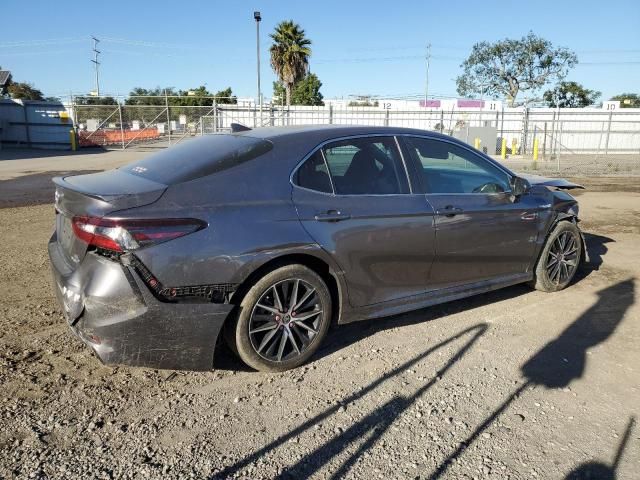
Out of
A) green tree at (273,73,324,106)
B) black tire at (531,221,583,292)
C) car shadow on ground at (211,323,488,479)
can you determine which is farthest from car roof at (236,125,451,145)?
green tree at (273,73,324,106)

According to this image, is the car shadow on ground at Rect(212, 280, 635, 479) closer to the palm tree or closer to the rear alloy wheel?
the rear alloy wheel

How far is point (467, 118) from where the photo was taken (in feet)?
91.6

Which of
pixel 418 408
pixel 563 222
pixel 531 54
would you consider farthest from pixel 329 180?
pixel 531 54

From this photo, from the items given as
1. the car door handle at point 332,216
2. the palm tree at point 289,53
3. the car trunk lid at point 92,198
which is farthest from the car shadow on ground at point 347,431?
the palm tree at point 289,53

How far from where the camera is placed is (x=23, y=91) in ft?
187

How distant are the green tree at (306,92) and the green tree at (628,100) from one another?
126 ft

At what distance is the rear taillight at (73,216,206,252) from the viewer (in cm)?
304

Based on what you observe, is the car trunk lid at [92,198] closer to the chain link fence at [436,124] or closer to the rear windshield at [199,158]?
the rear windshield at [199,158]

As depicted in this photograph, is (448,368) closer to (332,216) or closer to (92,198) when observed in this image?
(332,216)

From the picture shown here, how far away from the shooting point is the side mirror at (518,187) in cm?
480

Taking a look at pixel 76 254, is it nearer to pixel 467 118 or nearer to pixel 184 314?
pixel 184 314

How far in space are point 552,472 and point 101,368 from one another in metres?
2.79

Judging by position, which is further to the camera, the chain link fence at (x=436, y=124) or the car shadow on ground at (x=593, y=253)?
the chain link fence at (x=436, y=124)

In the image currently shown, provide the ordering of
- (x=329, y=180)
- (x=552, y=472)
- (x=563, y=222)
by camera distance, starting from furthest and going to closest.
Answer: (x=563, y=222) < (x=329, y=180) < (x=552, y=472)
